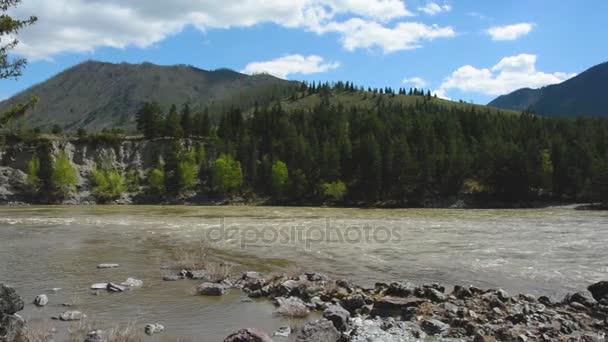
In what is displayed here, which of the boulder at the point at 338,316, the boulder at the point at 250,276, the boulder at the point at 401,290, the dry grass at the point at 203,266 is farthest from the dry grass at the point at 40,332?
the boulder at the point at 401,290

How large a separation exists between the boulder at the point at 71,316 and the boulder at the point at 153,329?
8.77ft

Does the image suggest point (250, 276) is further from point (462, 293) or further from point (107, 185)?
point (107, 185)

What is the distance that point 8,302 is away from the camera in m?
14.1

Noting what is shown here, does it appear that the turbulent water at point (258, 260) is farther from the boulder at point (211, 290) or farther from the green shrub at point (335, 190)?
the green shrub at point (335, 190)

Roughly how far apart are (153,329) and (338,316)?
5287 mm

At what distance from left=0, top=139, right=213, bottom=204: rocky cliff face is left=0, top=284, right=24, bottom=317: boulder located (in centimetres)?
11406

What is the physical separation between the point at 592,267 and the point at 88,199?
118 m

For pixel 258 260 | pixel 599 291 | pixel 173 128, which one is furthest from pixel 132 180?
pixel 599 291

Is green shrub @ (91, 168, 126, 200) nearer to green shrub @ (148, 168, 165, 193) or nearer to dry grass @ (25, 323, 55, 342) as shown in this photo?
green shrub @ (148, 168, 165, 193)

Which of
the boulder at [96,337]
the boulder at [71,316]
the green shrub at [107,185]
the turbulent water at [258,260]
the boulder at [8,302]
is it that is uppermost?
the green shrub at [107,185]

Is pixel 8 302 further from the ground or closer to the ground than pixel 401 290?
further from the ground

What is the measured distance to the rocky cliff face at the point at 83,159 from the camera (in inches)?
4847

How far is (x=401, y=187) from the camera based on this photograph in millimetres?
116438

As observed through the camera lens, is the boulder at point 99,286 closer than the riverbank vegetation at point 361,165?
Yes
